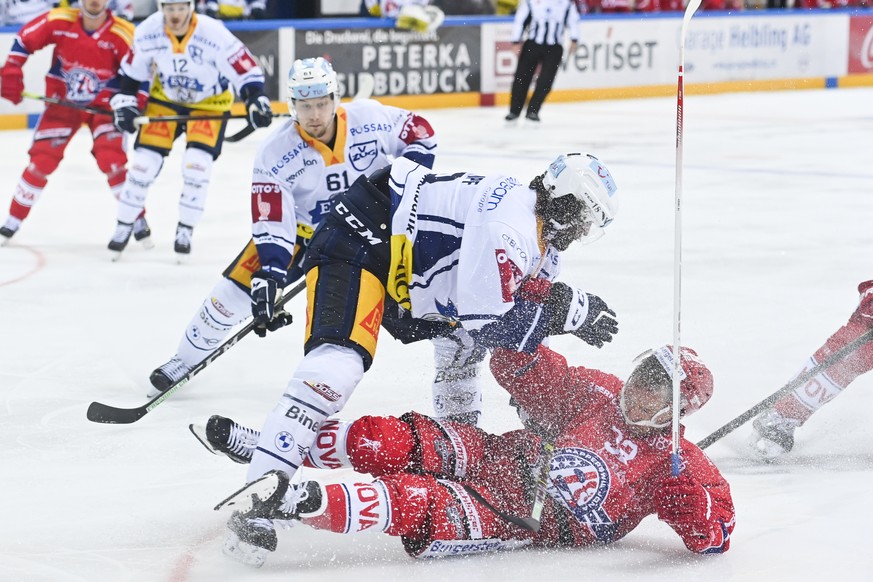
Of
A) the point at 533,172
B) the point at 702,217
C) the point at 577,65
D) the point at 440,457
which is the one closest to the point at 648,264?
the point at 702,217

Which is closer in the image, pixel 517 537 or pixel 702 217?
pixel 517 537

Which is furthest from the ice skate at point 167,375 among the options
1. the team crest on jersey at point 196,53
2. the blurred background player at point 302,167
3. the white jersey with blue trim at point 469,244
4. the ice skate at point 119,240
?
the team crest on jersey at point 196,53

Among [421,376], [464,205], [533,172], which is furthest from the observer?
[533,172]

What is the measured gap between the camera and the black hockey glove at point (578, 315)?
2.95 metres

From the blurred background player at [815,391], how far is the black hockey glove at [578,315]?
802 mm

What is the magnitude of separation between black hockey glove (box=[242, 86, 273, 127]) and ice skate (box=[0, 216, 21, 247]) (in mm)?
1516

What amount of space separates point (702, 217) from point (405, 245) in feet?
14.1

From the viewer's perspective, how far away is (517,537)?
9.04 ft

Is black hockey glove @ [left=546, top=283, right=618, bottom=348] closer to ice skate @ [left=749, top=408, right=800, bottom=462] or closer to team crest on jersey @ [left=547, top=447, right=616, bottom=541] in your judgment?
team crest on jersey @ [left=547, top=447, right=616, bottom=541]

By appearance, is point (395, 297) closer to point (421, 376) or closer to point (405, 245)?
point (405, 245)

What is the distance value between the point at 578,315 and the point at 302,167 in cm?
122

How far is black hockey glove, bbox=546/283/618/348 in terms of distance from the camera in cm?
295

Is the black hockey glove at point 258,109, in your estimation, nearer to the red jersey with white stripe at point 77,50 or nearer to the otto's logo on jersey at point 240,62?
the otto's logo on jersey at point 240,62

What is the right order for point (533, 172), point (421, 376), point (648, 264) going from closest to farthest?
1. point (421, 376)
2. point (648, 264)
3. point (533, 172)
